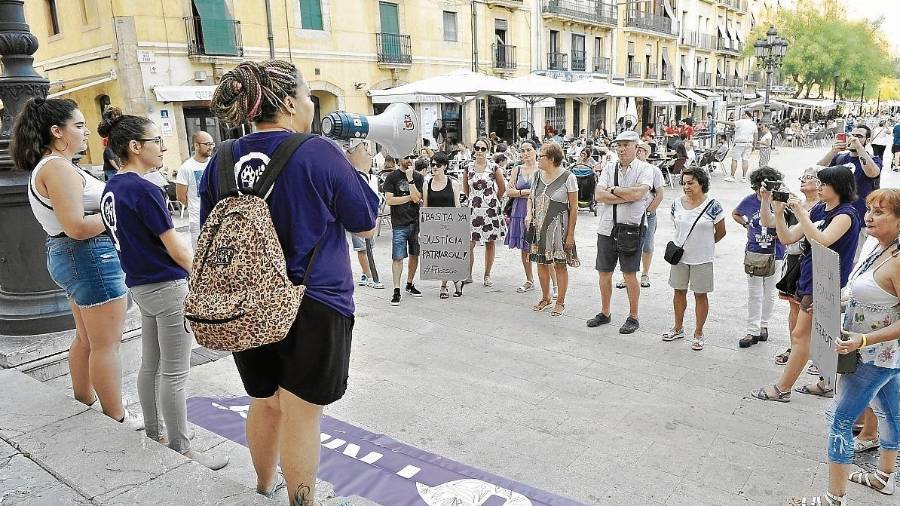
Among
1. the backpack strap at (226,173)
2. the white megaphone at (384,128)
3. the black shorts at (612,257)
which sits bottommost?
the black shorts at (612,257)

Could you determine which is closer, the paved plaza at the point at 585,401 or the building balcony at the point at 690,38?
the paved plaza at the point at 585,401

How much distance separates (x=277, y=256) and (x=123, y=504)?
Answer: 127cm

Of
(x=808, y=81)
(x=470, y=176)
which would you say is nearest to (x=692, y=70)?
(x=808, y=81)

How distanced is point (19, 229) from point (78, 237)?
6.13 feet

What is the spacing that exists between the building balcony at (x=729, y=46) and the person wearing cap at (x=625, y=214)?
4665cm

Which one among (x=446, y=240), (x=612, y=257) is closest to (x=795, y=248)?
(x=612, y=257)

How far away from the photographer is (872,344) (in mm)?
2703

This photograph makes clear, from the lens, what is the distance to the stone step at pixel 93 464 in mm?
2432

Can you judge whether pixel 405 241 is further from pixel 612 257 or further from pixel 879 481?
pixel 879 481

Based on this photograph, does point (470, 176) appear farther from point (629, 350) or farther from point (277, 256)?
point (277, 256)

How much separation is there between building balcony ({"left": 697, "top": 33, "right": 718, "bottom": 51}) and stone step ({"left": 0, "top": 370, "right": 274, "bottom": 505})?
46.9 metres

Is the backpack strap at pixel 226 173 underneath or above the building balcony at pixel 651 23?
underneath

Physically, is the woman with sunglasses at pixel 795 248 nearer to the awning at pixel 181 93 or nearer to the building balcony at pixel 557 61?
the awning at pixel 181 93

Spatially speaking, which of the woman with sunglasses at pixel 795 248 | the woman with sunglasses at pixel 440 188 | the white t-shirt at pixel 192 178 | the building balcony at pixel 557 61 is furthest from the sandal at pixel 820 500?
the building balcony at pixel 557 61
